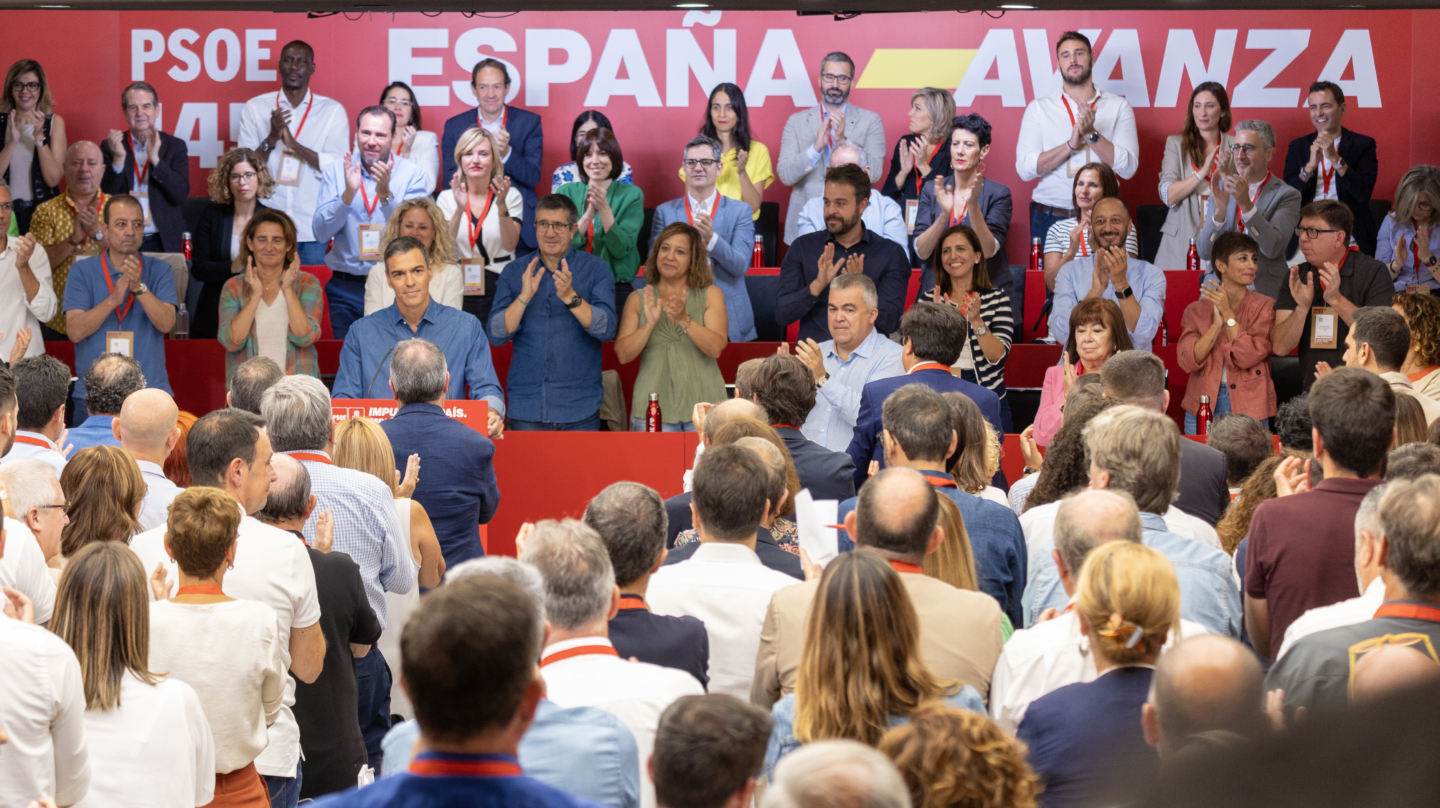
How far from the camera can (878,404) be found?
4.84m

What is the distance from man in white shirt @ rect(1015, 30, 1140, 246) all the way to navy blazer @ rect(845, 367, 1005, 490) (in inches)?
165

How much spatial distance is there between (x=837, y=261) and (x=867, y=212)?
1690mm

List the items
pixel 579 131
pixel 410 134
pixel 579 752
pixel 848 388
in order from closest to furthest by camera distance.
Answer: pixel 579 752, pixel 848 388, pixel 579 131, pixel 410 134

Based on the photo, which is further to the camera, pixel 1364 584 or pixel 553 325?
pixel 553 325

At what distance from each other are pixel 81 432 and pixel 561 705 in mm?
3170

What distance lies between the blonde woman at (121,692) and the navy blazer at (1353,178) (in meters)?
8.11

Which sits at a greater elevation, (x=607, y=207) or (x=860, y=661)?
(x=607, y=207)

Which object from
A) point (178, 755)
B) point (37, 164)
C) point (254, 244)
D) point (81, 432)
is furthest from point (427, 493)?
point (37, 164)

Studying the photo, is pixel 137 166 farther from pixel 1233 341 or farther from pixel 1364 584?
pixel 1364 584

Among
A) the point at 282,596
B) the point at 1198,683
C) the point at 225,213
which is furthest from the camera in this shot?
the point at 225,213

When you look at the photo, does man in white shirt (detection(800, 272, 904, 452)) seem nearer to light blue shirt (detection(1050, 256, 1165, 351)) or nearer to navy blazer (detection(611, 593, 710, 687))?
light blue shirt (detection(1050, 256, 1165, 351))

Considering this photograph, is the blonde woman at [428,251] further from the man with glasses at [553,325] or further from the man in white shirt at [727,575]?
the man in white shirt at [727,575]

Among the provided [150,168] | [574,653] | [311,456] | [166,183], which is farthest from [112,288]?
[574,653]

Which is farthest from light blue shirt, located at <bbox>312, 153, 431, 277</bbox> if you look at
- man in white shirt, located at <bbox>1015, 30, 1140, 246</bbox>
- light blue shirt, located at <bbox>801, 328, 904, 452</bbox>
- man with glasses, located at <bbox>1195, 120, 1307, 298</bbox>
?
man with glasses, located at <bbox>1195, 120, 1307, 298</bbox>
